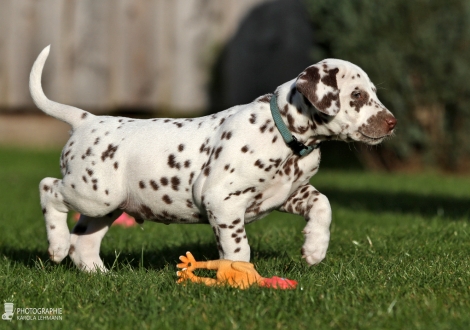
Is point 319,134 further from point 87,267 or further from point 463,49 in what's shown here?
point 463,49

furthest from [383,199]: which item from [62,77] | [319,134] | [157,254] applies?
[62,77]

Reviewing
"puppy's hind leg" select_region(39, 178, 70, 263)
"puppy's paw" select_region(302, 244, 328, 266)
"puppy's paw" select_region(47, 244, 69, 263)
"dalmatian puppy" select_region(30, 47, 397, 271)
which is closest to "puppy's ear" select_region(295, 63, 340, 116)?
"dalmatian puppy" select_region(30, 47, 397, 271)

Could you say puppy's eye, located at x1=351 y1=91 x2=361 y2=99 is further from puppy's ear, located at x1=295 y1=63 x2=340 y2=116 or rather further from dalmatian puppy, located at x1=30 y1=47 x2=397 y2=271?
puppy's ear, located at x1=295 y1=63 x2=340 y2=116

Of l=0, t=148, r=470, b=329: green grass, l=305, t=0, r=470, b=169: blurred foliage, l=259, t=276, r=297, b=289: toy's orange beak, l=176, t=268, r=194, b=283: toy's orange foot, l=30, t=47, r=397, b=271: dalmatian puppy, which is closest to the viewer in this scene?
l=0, t=148, r=470, b=329: green grass

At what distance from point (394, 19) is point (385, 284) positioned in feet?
24.1

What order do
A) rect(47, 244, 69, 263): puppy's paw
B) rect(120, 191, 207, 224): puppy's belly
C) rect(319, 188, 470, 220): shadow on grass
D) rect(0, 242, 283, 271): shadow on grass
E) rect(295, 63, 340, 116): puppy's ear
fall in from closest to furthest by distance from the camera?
rect(295, 63, 340, 116): puppy's ear, rect(120, 191, 207, 224): puppy's belly, rect(47, 244, 69, 263): puppy's paw, rect(0, 242, 283, 271): shadow on grass, rect(319, 188, 470, 220): shadow on grass

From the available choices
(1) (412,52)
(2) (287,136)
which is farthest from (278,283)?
(1) (412,52)

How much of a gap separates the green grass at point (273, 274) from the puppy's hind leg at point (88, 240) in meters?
0.12

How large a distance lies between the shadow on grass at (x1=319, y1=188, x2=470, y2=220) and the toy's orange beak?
3655 mm

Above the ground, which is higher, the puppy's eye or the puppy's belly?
the puppy's eye

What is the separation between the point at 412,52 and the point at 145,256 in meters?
6.49

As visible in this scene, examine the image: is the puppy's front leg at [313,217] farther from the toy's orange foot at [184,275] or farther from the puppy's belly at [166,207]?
the toy's orange foot at [184,275]

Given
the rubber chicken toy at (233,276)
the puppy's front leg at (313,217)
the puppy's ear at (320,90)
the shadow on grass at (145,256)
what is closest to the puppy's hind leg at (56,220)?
the shadow on grass at (145,256)

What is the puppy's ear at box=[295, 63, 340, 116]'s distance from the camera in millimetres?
4734
